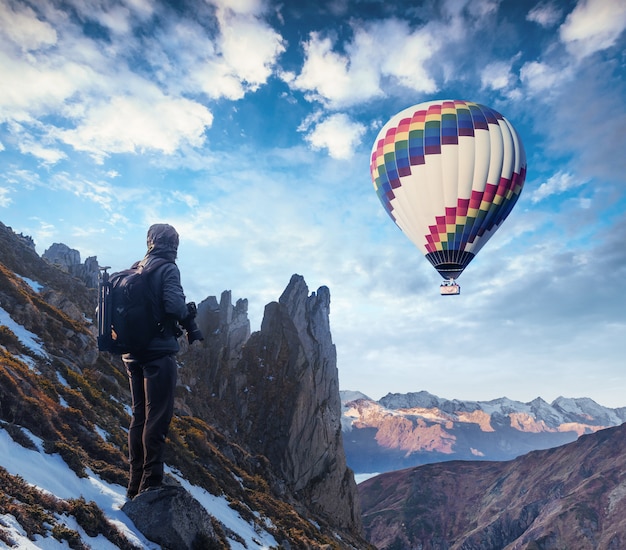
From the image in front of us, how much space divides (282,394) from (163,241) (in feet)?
161

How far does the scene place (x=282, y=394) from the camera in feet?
182

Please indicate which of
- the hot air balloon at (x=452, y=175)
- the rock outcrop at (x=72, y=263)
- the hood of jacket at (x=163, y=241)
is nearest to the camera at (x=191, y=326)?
the hood of jacket at (x=163, y=241)

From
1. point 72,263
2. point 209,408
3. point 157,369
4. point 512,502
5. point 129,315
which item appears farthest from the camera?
point 512,502

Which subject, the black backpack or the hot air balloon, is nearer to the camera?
the black backpack

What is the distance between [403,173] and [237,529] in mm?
31398

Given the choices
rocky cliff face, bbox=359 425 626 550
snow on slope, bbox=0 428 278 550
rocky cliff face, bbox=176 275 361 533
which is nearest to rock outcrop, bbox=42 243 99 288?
rocky cliff face, bbox=176 275 361 533

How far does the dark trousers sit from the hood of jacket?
1.81m

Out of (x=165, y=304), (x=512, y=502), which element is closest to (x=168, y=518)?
(x=165, y=304)

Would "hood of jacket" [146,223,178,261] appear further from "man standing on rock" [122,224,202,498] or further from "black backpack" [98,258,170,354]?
"black backpack" [98,258,170,354]

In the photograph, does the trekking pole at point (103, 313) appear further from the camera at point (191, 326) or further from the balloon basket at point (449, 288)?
the balloon basket at point (449, 288)

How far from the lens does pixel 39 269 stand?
45531 mm

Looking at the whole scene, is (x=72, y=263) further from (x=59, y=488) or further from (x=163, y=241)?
(x=163, y=241)

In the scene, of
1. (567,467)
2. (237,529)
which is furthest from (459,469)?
(237,529)

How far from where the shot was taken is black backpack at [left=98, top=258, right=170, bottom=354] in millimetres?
7827
